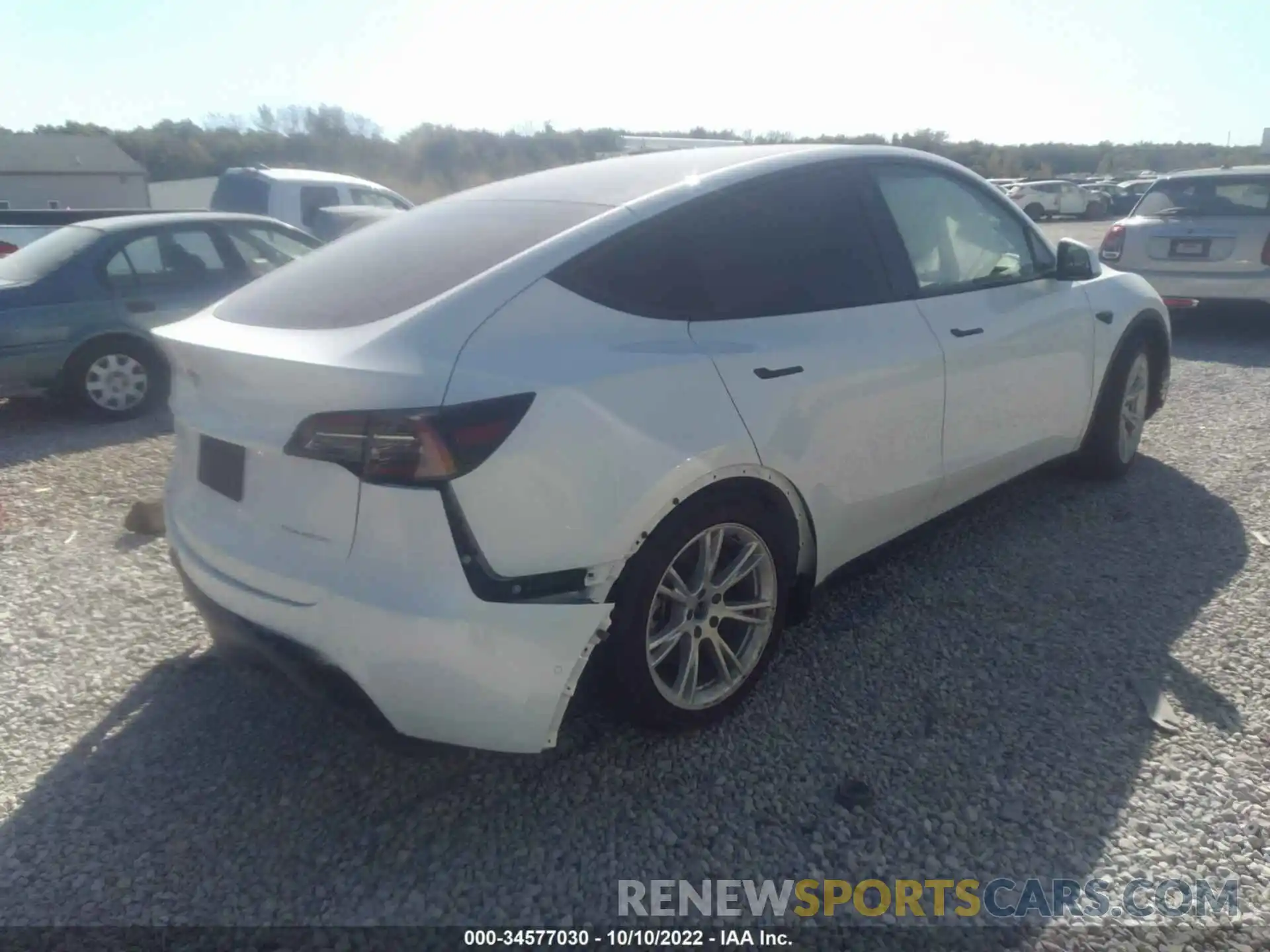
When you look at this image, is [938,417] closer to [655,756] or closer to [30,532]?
[655,756]

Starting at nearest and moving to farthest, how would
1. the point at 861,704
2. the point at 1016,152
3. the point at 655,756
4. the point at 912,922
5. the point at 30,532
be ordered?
the point at 912,922 → the point at 655,756 → the point at 861,704 → the point at 30,532 → the point at 1016,152

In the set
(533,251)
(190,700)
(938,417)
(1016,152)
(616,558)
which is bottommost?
(190,700)

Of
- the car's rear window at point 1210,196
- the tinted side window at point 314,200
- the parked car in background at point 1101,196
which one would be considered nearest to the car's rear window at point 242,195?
the tinted side window at point 314,200

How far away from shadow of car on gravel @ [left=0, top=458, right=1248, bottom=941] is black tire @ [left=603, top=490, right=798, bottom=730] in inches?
5.4

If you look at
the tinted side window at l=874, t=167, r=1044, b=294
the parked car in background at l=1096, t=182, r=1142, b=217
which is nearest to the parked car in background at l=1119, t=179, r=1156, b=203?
the parked car in background at l=1096, t=182, r=1142, b=217

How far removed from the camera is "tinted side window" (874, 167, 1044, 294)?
365cm

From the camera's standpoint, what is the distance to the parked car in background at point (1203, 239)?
8.44 m

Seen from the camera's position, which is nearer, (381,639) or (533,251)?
(381,639)

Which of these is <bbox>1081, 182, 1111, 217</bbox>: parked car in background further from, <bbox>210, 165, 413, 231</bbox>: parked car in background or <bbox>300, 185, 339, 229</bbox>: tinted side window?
<bbox>300, 185, 339, 229</bbox>: tinted side window

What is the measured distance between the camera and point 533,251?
2.64 metres

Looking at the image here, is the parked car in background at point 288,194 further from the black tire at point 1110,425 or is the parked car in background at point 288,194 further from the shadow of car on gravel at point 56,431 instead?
the black tire at point 1110,425

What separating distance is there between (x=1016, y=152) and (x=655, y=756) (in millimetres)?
78833

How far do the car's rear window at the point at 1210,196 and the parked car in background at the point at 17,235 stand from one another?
10.2 metres

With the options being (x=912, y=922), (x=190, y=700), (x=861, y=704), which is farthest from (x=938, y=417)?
(x=190, y=700)
